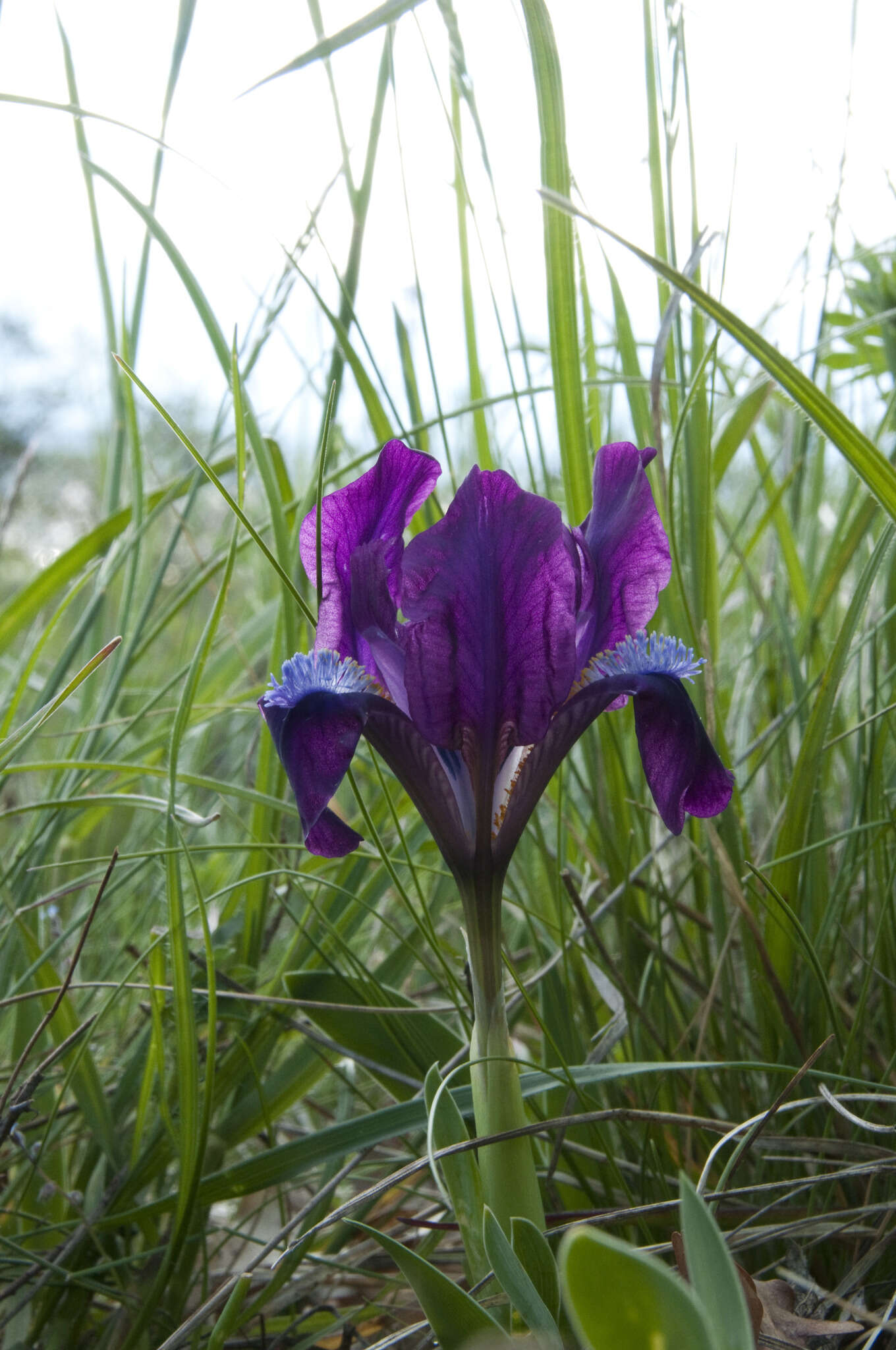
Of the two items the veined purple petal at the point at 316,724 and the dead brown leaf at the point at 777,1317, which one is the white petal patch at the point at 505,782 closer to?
the veined purple petal at the point at 316,724

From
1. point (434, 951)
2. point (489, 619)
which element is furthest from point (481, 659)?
point (434, 951)

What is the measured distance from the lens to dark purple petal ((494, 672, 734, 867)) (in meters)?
0.60

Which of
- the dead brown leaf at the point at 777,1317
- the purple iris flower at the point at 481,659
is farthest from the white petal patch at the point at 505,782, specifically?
the dead brown leaf at the point at 777,1317

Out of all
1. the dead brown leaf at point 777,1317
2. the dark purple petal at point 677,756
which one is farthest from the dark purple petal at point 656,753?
the dead brown leaf at point 777,1317

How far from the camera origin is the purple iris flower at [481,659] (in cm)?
58

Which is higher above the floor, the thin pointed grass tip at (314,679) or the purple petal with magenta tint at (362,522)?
the purple petal with magenta tint at (362,522)

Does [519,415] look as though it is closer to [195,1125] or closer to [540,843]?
[540,843]

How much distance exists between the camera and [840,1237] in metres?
0.69

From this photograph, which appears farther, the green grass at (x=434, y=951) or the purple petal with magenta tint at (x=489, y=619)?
the green grass at (x=434, y=951)

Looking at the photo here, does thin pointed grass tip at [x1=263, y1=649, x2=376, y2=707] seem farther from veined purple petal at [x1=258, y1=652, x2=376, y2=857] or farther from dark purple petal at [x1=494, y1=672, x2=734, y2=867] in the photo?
dark purple petal at [x1=494, y1=672, x2=734, y2=867]

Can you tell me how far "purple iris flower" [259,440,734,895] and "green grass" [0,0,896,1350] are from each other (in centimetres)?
6

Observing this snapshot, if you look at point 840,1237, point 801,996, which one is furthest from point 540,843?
point 840,1237

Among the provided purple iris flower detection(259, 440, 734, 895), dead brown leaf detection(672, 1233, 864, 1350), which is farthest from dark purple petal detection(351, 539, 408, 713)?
dead brown leaf detection(672, 1233, 864, 1350)

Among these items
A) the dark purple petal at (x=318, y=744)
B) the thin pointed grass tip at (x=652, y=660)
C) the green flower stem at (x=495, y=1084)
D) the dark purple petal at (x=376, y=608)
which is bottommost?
the green flower stem at (x=495, y=1084)
